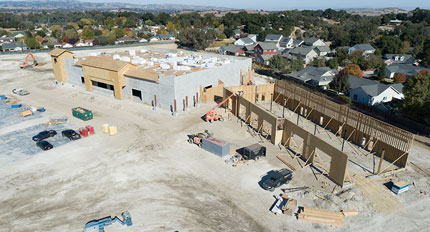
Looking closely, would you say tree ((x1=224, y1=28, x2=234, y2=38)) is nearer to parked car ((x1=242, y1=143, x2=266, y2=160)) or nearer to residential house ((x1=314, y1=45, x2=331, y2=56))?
residential house ((x1=314, y1=45, x2=331, y2=56))

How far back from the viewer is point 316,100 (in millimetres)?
43094

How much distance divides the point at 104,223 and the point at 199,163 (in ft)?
39.9

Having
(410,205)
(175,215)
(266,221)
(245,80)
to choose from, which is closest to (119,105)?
(245,80)

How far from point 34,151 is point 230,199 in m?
24.2

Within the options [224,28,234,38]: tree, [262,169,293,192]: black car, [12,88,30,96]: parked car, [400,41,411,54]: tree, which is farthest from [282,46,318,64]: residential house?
[262,169,293,192]: black car

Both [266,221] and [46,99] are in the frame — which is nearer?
[266,221]

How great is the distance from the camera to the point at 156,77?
155ft

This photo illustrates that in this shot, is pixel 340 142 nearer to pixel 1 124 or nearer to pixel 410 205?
pixel 410 205

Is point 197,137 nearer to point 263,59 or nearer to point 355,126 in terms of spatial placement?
point 355,126

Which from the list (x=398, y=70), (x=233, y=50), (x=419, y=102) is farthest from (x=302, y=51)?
(x=419, y=102)

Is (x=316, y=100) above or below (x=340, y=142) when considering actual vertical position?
above

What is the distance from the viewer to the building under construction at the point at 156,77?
47562 millimetres

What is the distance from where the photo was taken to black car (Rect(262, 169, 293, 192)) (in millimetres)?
26891

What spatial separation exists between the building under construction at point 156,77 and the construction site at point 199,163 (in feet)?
0.97
